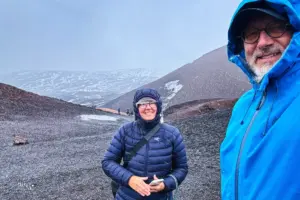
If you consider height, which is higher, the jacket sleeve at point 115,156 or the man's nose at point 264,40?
the man's nose at point 264,40

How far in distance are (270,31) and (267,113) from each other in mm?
521

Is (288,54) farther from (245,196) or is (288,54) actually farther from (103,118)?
(103,118)

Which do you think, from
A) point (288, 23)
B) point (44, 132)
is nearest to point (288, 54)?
point (288, 23)

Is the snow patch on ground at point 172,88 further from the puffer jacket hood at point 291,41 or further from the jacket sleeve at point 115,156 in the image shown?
the puffer jacket hood at point 291,41

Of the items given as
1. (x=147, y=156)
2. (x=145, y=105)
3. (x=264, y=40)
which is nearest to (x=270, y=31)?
(x=264, y=40)

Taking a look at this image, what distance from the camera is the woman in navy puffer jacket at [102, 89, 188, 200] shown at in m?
2.85

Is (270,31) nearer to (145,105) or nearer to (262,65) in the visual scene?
(262,65)

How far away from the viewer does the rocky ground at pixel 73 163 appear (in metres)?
6.57

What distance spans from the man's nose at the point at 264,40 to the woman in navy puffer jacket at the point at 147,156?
156 centimetres

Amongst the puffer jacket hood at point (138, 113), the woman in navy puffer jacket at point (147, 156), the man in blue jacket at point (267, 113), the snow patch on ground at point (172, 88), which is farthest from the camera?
the snow patch on ground at point (172, 88)

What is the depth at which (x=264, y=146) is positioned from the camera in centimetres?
133

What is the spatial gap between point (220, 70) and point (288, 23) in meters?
50.9

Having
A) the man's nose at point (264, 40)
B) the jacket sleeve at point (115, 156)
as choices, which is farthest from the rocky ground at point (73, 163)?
the man's nose at point (264, 40)

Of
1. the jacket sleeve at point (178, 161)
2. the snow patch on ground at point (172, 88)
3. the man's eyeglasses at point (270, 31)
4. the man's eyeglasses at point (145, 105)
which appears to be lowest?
the snow patch on ground at point (172, 88)
